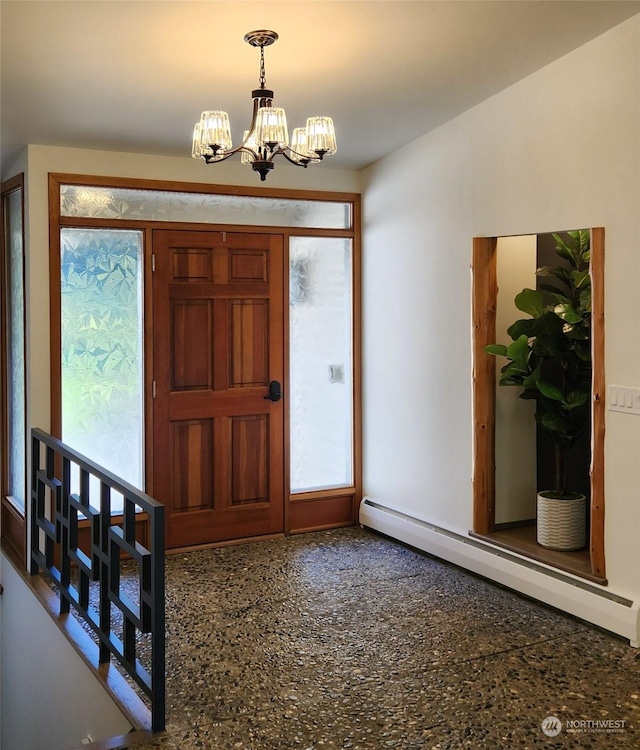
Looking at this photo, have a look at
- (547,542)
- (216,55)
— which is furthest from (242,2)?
(547,542)

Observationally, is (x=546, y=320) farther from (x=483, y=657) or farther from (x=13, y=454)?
(x=13, y=454)

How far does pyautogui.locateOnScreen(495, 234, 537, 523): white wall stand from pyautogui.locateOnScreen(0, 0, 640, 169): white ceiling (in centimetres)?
87

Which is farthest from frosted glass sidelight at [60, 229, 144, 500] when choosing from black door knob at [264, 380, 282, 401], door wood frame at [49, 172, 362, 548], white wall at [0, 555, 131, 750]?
white wall at [0, 555, 131, 750]

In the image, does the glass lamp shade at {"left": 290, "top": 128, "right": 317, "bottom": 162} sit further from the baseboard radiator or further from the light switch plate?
the baseboard radiator

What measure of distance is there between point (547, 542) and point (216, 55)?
2851 mm

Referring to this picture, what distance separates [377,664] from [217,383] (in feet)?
7.51

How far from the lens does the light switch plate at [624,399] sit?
331 centimetres

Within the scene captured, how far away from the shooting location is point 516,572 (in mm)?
3980

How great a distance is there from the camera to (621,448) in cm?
339

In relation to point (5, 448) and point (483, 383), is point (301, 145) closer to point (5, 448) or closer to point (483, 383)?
point (483, 383)

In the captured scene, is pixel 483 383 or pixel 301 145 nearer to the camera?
pixel 301 145

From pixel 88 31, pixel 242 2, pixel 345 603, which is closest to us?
pixel 242 2

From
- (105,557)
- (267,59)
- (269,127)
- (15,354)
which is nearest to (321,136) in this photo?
(269,127)
